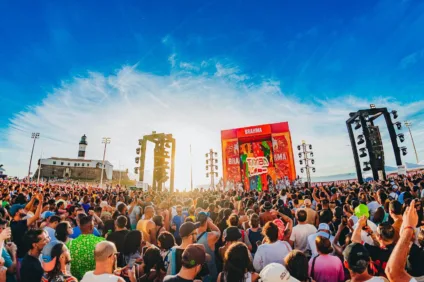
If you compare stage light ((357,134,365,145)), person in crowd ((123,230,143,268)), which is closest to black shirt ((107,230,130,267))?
person in crowd ((123,230,143,268))

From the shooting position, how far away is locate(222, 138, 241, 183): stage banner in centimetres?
3182

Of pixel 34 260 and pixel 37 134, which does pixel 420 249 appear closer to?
pixel 34 260

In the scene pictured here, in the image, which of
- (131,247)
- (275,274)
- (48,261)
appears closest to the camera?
(275,274)

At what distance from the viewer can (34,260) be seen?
9.55 feet

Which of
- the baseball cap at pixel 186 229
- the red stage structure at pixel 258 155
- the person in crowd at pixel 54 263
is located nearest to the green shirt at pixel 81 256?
the person in crowd at pixel 54 263

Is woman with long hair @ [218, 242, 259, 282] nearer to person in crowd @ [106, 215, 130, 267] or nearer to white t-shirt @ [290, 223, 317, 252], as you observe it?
person in crowd @ [106, 215, 130, 267]

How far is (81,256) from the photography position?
3348 mm

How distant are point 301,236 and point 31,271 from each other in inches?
168

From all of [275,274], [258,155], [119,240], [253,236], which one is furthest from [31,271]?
[258,155]

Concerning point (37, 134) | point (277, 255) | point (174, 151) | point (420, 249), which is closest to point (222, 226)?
point (277, 255)

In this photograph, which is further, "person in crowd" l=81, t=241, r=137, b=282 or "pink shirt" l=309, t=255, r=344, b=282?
"pink shirt" l=309, t=255, r=344, b=282

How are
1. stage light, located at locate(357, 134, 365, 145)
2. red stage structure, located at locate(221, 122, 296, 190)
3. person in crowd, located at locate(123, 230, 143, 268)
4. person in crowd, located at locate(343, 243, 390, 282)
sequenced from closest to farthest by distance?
person in crowd, located at locate(343, 243, 390, 282) → person in crowd, located at locate(123, 230, 143, 268) → stage light, located at locate(357, 134, 365, 145) → red stage structure, located at locate(221, 122, 296, 190)

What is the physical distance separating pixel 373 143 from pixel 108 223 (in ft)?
68.5

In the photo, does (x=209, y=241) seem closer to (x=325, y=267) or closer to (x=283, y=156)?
(x=325, y=267)
